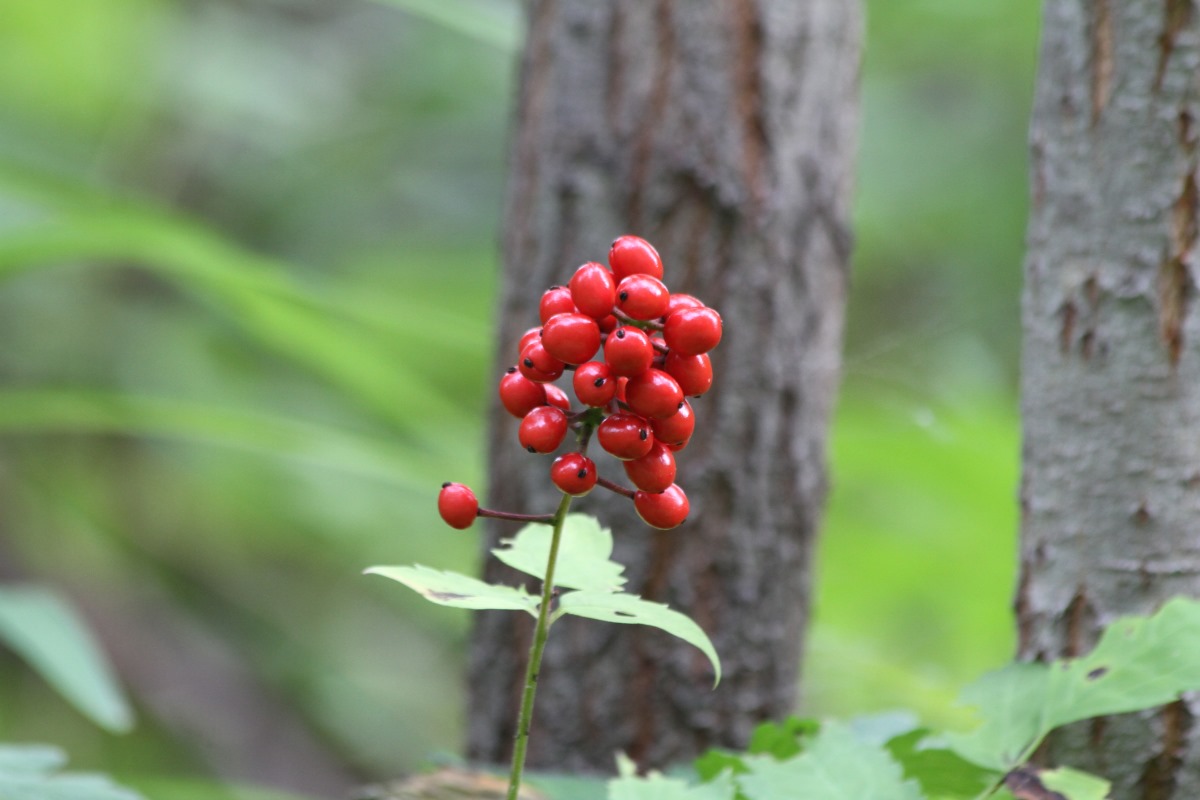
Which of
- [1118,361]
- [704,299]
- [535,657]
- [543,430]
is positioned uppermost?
[704,299]

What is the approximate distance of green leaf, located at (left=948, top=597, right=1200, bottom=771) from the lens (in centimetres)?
60

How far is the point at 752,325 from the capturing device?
1081mm

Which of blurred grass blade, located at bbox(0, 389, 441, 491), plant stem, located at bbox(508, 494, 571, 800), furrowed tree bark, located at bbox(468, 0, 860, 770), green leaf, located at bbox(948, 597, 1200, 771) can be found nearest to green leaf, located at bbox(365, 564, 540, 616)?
plant stem, located at bbox(508, 494, 571, 800)

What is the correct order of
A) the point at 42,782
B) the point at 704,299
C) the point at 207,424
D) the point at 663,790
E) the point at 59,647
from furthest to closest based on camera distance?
the point at 207,424 → the point at 59,647 → the point at 704,299 → the point at 42,782 → the point at 663,790

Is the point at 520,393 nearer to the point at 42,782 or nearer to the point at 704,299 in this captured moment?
the point at 42,782

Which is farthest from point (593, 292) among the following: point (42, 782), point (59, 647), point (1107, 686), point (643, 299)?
point (59, 647)

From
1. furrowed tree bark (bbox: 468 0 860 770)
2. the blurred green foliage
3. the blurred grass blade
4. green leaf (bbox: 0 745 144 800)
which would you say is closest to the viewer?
green leaf (bbox: 0 745 144 800)

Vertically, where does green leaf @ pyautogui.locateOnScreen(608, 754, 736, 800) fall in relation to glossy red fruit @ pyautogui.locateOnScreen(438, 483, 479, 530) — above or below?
below

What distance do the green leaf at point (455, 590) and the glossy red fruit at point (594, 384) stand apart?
0.11 metres

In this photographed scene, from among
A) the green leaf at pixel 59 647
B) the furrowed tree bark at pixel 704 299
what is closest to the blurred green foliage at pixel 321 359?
the green leaf at pixel 59 647

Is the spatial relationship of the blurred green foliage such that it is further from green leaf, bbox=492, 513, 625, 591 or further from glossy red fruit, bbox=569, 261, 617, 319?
glossy red fruit, bbox=569, 261, 617, 319

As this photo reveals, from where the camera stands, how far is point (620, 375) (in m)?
0.46

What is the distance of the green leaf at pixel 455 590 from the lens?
1.63 feet

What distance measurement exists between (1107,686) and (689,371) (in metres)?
0.33
